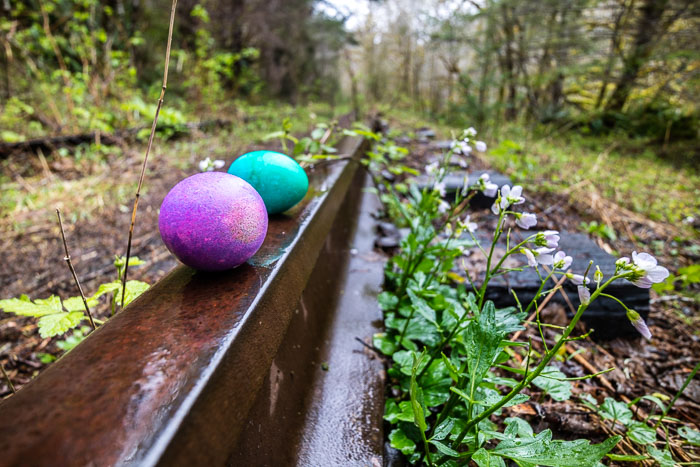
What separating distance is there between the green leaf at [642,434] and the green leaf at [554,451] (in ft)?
2.07

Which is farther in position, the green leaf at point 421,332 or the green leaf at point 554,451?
the green leaf at point 421,332

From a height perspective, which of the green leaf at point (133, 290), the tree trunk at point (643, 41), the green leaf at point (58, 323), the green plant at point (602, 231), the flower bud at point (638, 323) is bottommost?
the green plant at point (602, 231)

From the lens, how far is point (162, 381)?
624 mm

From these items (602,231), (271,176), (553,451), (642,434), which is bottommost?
(602,231)

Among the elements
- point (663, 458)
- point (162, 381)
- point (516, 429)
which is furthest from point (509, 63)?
point (162, 381)

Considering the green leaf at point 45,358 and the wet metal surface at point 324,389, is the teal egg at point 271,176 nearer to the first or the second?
the wet metal surface at point 324,389

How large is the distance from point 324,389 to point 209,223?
2.43 feet

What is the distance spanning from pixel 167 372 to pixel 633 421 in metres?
1.55

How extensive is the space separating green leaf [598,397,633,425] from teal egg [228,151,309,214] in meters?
1.40

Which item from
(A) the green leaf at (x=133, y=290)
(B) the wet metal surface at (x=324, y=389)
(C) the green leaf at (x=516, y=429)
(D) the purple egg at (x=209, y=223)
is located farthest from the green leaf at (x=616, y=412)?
(A) the green leaf at (x=133, y=290)

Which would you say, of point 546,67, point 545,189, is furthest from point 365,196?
Answer: point 546,67

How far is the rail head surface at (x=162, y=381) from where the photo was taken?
51 centimetres

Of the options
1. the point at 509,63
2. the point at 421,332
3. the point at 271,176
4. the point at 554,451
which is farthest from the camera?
the point at 509,63

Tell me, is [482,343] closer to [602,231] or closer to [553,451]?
[553,451]
